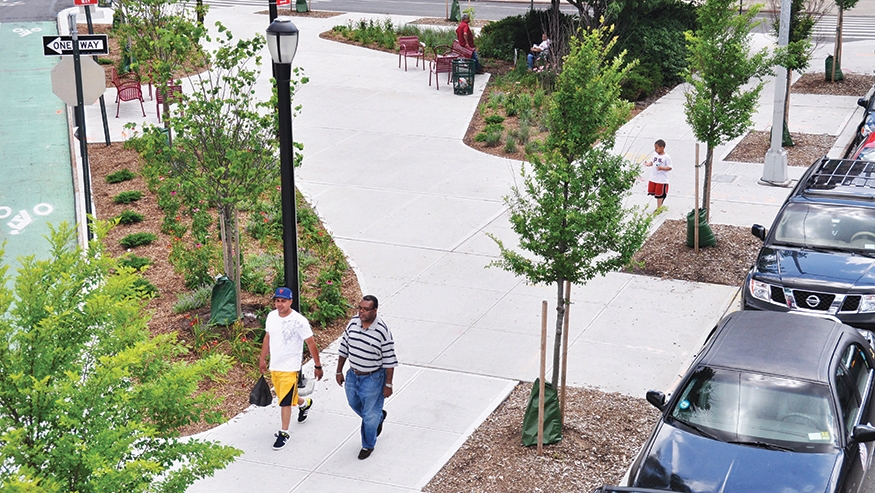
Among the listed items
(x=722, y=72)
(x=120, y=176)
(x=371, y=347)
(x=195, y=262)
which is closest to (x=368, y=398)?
(x=371, y=347)

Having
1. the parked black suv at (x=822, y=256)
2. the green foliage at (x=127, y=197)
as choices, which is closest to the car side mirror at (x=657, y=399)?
the parked black suv at (x=822, y=256)

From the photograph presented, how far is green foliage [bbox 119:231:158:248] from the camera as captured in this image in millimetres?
15070

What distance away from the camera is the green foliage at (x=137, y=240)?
15.1 meters

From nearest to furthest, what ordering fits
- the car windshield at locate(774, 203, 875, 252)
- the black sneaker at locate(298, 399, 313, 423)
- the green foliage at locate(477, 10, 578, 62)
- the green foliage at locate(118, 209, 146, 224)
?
the black sneaker at locate(298, 399, 313, 423)
the car windshield at locate(774, 203, 875, 252)
the green foliage at locate(118, 209, 146, 224)
the green foliage at locate(477, 10, 578, 62)

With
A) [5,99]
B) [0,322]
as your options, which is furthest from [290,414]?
[5,99]

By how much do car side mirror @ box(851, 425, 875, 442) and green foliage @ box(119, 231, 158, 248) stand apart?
10599 mm

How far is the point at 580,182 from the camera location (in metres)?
9.28

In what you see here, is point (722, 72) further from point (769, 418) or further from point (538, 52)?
point (538, 52)

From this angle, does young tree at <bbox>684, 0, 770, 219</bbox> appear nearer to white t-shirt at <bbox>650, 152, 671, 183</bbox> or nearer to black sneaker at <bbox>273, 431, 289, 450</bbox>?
white t-shirt at <bbox>650, 152, 671, 183</bbox>

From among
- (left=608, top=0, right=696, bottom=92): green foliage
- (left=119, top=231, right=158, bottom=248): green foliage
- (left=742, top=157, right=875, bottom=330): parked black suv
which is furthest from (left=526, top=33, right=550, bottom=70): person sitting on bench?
(left=119, top=231, right=158, bottom=248): green foliage

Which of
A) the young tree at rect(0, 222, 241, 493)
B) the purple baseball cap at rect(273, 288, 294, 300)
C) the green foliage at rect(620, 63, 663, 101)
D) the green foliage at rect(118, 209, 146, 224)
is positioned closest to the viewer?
the young tree at rect(0, 222, 241, 493)

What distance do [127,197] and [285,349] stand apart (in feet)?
28.0

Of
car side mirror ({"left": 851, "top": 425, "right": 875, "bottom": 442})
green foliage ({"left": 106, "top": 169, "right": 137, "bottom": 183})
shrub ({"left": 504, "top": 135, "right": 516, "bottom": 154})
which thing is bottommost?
car side mirror ({"left": 851, "top": 425, "right": 875, "bottom": 442})

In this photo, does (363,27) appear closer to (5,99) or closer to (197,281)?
(5,99)
